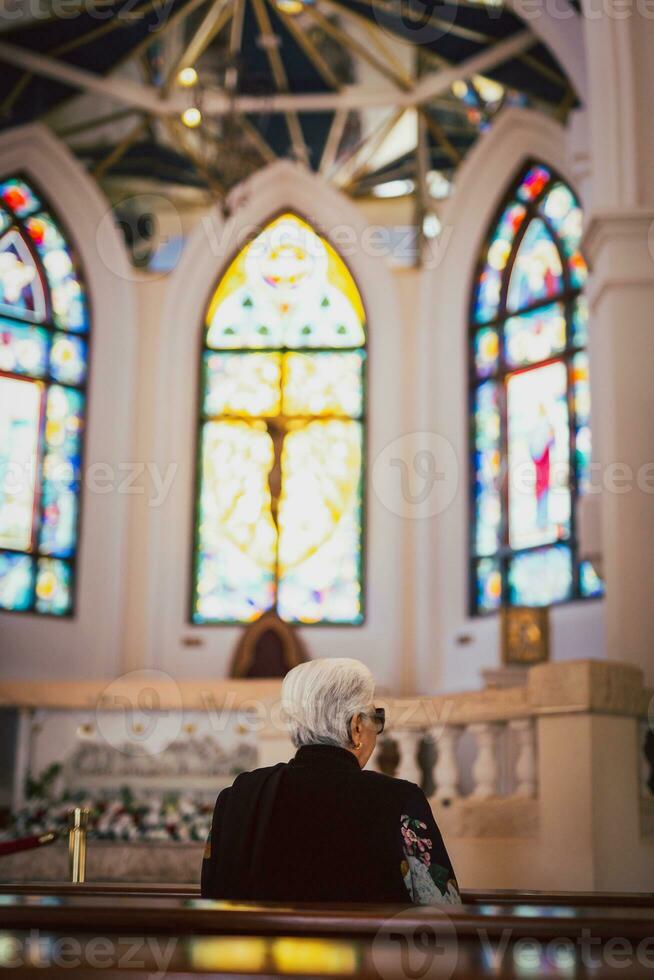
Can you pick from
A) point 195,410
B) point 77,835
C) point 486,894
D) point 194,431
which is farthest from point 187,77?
point 486,894

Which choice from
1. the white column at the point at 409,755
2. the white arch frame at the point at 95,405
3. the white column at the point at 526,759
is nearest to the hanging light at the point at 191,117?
the white arch frame at the point at 95,405

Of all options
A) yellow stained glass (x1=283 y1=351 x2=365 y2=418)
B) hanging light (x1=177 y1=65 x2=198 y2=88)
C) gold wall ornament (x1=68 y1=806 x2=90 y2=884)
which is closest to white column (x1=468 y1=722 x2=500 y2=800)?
gold wall ornament (x1=68 y1=806 x2=90 y2=884)

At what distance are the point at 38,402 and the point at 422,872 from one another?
10028mm

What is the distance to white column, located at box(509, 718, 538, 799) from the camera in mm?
5702

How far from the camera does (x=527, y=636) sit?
29.7 feet

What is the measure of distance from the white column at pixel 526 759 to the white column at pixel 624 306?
133cm

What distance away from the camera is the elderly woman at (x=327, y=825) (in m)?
2.69

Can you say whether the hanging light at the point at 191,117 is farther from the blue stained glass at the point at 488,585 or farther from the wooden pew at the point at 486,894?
the wooden pew at the point at 486,894

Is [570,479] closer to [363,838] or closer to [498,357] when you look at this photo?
[498,357]

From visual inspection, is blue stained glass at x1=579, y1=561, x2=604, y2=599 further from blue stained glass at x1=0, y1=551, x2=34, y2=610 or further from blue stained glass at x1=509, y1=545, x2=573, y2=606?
blue stained glass at x1=0, y1=551, x2=34, y2=610

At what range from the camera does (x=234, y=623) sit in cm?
1205

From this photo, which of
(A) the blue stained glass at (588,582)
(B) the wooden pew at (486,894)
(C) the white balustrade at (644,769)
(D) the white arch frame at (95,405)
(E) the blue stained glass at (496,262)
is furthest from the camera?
(E) the blue stained glass at (496,262)

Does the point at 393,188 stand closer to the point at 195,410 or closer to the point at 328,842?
the point at 195,410

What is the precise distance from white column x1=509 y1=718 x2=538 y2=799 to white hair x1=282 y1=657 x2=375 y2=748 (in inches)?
118
